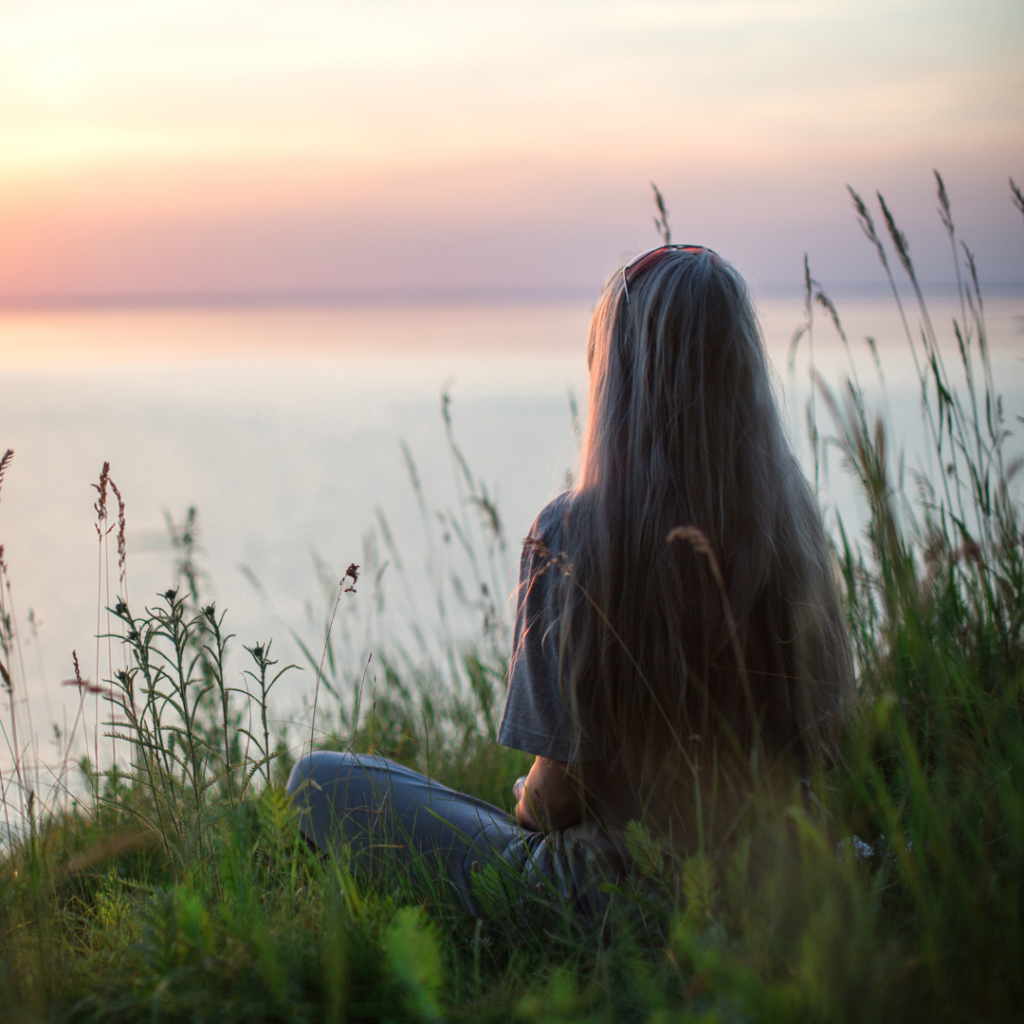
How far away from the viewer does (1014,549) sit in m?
1.64

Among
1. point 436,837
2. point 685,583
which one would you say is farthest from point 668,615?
point 436,837

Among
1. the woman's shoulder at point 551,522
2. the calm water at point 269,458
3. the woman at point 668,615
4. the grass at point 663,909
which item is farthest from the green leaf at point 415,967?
the calm water at point 269,458

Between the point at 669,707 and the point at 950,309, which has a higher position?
the point at 950,309

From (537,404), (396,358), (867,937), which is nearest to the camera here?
(867,937)

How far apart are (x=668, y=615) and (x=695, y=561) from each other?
0.09 m

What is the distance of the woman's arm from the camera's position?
1302 millimetres

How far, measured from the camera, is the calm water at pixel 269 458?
342 cm

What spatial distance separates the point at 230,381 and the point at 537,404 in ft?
16.3

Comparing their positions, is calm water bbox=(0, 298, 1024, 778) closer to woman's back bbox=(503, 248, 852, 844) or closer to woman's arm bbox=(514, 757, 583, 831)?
woman's back bbox=(503, 248, 852, 844)

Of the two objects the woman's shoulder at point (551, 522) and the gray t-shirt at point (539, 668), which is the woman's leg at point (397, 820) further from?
the woman's shoulder at point (551, 522)

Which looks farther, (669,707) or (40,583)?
(40,583)

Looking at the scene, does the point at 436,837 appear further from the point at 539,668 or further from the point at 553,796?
the point at 539,668

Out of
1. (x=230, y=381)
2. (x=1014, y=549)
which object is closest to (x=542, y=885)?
(x=1014, y=549)

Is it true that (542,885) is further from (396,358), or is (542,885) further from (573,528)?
(396,358)
